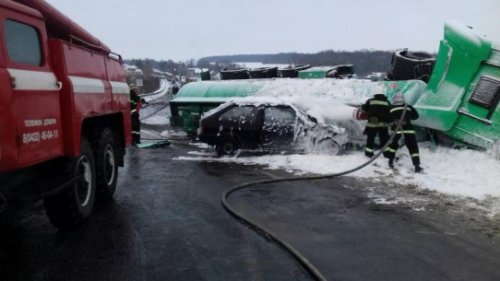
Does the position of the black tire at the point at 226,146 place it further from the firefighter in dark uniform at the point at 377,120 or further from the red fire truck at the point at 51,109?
the red fire truck at the point at 51,109

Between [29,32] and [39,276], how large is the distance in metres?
2.17

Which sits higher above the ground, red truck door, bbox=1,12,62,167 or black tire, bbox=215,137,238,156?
red truck door, bbox=1,12,62,167

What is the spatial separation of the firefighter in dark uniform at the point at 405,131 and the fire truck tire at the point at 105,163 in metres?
5.55

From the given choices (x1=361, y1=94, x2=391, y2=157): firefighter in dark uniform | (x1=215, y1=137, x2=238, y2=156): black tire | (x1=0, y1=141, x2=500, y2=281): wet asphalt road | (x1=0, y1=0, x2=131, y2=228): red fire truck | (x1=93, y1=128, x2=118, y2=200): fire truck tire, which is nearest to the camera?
(x1=0, y1=0, x2=131, y2=228): red fire truck

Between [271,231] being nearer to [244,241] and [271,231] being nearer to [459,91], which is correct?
[244,241]

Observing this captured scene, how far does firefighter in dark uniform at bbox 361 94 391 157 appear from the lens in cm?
1064

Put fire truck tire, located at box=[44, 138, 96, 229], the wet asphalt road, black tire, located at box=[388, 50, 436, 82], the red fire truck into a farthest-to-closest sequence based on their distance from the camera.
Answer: black tire, located at box=[388, 50, 436, 82], fire truck tire, located at box=[44, 138, 96, 229], the wet asphalt road, the red fire truck

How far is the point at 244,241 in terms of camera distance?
5.23 m

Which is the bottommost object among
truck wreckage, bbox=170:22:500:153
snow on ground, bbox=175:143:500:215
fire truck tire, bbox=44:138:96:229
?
snow on ground, bbox=175:143:500:215

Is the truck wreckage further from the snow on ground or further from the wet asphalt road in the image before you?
the wet asphalt road

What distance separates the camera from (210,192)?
7871 millimetres

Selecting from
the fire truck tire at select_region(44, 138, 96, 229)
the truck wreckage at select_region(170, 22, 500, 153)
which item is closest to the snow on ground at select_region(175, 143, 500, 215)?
the truck wreckage at select_region(170, 22, 500, 153)

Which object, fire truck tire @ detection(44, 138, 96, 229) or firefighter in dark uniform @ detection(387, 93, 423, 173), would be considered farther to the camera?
firefighter in dark uniform @ detection(387, 93, 423, 173)

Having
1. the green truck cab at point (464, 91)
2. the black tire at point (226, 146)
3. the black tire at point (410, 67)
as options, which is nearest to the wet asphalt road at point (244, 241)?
the green truck cab at point (464, 91)
